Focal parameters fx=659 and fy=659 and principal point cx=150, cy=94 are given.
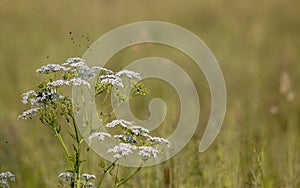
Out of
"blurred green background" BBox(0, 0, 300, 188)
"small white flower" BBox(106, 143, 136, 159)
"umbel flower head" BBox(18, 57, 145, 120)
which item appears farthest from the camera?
"blurred green background" BBox(0, 0, 300, 188)

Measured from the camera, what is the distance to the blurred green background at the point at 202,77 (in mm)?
3904

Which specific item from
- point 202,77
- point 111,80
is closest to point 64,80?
point 111,80

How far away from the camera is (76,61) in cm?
260

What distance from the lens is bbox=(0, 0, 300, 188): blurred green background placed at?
3904 millimetres

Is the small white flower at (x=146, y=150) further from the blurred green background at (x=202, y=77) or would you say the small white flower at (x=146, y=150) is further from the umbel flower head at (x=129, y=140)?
the blurred green background at (x=202, y=77)

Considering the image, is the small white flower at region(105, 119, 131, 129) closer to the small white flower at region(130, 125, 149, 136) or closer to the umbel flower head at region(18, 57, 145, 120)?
the small white flower at region(130, 125, 149, 136)

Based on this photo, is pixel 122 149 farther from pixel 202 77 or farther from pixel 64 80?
pixel 202 77

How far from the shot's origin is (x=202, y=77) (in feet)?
22.7

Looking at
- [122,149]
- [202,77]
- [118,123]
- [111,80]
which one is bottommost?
[122,149]

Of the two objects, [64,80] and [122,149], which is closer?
[122,149]

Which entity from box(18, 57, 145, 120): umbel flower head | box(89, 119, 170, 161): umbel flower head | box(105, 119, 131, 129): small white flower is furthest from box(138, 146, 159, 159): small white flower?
box(18, 57, 145, 120): umbel flower head

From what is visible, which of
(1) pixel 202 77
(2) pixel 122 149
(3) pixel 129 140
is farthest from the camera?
(1) pixel 202 77

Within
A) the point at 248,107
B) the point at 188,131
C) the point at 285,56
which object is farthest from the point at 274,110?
the point at 285,56

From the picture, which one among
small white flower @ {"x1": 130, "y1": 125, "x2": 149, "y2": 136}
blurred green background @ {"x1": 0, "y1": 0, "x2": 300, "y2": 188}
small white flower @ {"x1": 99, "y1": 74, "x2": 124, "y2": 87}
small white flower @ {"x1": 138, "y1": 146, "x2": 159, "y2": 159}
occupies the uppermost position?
blurred green background @ {"x1": 0, "y1": 0, "x2": 300, "y2": 188}
